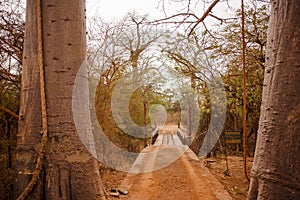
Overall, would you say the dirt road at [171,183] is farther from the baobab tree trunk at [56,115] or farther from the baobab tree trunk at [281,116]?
the baobab tree trunk at [281,116]

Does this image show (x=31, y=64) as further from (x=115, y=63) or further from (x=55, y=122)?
(x=115, y=63)

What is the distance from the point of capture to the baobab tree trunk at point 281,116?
1.21 metres

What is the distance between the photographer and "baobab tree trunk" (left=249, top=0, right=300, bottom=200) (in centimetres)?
121

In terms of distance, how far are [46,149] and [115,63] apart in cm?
425

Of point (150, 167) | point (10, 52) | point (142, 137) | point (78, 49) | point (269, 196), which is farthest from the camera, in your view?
point (142, 137)

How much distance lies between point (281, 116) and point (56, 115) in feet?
4.78

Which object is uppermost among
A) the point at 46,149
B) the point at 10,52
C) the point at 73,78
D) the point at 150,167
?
the point at 10,52

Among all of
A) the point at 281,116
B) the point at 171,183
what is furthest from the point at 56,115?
the point at 171,183

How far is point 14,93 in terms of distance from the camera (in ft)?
9.34

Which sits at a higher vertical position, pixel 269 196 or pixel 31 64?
pixel 31 64

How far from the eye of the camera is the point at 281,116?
4.17 feet

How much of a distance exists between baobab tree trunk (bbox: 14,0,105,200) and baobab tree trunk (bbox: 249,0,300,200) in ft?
3.94

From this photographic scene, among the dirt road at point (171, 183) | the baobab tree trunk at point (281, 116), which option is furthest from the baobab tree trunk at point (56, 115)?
the dirt road at point (171, 183)

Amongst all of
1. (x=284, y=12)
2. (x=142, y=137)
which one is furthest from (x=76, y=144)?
(x=142, y=137)
